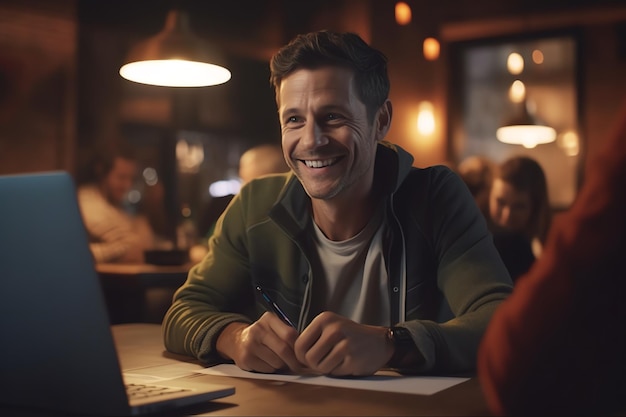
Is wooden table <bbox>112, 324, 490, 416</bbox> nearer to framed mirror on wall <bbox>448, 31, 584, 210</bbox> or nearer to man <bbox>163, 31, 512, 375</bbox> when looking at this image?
man <bbox>163, 31, 512, 375</bbox>

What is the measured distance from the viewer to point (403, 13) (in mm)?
7332

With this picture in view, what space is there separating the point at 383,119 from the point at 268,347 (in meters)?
0.73

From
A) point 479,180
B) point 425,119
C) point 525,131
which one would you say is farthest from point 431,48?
point 479,180

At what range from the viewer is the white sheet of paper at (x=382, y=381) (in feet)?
3.67

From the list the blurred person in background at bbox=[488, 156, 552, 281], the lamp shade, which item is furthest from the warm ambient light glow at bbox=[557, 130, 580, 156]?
the blurred person in background at bbox=[488, 156, 552, 281]

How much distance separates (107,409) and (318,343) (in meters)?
0.40

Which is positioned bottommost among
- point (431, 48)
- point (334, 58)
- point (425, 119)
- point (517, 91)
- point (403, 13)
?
point (334, 58)

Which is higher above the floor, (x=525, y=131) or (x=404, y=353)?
(x=525, y=131)

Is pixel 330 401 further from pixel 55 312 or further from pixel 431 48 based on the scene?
pixel 431 48

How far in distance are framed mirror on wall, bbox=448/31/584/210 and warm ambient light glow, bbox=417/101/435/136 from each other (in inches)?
14.8

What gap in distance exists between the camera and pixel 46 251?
0.89 metres

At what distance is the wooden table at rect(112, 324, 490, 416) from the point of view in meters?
0.97

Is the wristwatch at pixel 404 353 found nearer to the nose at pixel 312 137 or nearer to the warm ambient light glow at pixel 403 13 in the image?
the nose at pixel 312 137

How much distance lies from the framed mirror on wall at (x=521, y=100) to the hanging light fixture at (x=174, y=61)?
4104 millimetres
